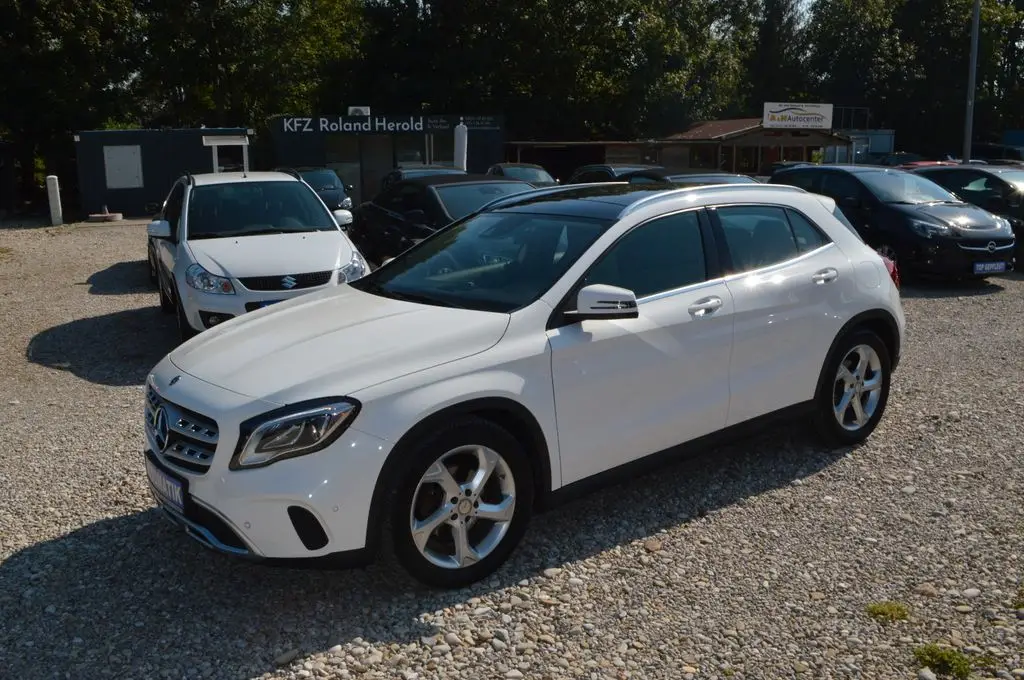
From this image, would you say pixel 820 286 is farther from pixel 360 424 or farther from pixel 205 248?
pixel 205 248

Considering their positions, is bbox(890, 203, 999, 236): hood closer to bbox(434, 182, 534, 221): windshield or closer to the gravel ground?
bbox(434, 182, 534, 221): windshield

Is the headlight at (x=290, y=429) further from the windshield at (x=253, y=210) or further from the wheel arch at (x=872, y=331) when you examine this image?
the windshield at (x=253, y=210)

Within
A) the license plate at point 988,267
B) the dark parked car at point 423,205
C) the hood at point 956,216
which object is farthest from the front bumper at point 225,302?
the license plate at point 988,267

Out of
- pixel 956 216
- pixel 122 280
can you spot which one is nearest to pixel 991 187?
pixel 956 216

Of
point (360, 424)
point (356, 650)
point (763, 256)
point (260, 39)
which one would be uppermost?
point (260, 39)

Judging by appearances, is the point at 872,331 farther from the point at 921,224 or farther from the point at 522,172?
the point at 522,172

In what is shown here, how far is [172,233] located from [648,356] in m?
6.48

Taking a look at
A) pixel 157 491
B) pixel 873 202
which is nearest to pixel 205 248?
pixel 157 491

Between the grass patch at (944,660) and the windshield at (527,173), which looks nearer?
the grass patch at (944,660)

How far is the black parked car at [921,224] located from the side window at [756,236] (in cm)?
787

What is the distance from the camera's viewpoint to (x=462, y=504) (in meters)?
3.97

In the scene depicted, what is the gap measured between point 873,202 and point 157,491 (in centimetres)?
1134

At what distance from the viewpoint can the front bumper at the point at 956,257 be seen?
12.3m

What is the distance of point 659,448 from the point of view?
464 centimetres
